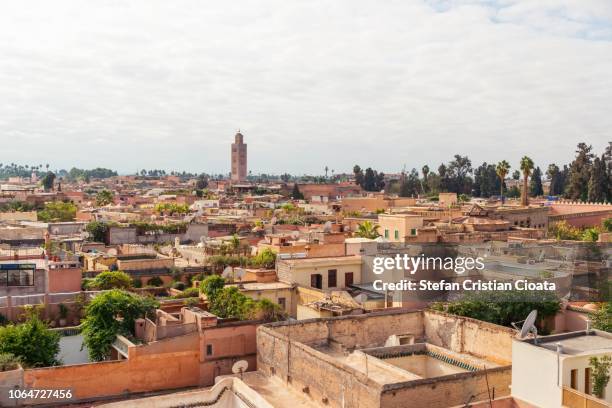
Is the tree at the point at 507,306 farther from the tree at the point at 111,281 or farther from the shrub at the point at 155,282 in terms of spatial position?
the shrub at the point at 155,282

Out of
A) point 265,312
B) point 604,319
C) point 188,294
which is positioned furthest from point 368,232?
point 604,319

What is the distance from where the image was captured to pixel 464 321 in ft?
52.4

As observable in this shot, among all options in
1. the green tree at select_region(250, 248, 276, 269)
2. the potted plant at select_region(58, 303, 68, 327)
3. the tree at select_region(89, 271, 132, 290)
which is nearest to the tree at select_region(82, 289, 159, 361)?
the potted plant at select_region(58, 303, 68, 327)

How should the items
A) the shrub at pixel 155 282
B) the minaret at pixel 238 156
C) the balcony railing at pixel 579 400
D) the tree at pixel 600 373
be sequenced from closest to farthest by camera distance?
the balcony railing at pixel 579 400
the tree at pixel 600 373
the shrub at pixel 155 282
the minaret at pixel 238 156

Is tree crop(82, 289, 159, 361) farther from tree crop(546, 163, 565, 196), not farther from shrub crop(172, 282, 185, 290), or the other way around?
tree crop(546, 163, 565, 196)

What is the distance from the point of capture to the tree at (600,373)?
9.60m

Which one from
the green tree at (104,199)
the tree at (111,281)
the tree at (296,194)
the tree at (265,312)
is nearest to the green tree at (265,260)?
the tree at (111,281)

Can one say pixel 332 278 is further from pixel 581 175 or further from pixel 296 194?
pixel 296 194

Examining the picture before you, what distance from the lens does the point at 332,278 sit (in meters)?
23.1

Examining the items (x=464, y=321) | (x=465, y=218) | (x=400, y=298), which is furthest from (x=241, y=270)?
(x=465, y=218)

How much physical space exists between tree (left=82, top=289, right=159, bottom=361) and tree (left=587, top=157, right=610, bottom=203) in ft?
163

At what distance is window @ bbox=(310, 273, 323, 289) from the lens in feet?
73.7

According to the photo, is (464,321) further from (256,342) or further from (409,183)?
(409,183)

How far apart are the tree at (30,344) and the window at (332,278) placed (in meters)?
9.66
